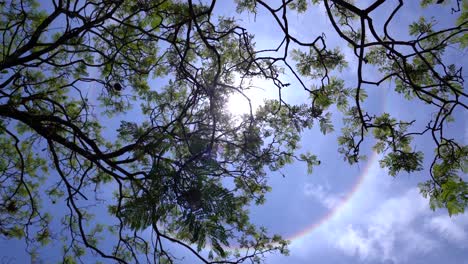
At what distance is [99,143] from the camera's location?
8211 millimetres

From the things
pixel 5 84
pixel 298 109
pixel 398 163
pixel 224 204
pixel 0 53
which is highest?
pixel 0 53

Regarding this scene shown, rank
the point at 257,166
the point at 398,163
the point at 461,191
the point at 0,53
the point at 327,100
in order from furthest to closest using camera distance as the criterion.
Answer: the point at 0,53, the point at 257,166, the point at 327,100, the point at 398,163, the point at 461,191

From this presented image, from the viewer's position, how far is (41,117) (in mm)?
5961

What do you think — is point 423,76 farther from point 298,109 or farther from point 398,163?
point 298,109

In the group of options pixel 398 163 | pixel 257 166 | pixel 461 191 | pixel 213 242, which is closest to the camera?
pixel 213 242

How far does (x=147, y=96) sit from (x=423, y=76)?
18.0 feet

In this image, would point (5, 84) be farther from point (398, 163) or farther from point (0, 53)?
point (398, 163)

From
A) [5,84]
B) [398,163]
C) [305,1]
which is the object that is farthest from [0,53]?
[398,163]

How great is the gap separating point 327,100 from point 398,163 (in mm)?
1344

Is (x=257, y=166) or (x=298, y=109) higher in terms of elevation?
(x=298, y=109)

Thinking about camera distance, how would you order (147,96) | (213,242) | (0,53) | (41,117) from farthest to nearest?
1. (147,96)
2. (0,53)
3. (41,117)
4. (213,242)

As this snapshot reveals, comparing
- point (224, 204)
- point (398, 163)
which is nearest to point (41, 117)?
point (224, 204)

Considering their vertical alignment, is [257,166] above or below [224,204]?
above

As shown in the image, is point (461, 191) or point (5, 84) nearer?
point (461, 191)
